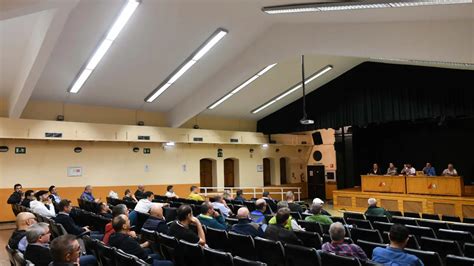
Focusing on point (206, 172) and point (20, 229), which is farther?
point (206, 172)

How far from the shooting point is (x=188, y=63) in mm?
10695

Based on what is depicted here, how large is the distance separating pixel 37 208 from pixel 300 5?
6.38 meters

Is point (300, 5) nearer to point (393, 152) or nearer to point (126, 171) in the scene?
point (126, 171)

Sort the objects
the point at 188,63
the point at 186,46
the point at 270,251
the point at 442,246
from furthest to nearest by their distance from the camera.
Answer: the point at 188,63
the point at 186,46
the point at 442,246
the point at 270,251

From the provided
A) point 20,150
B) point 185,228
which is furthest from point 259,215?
point 20,150

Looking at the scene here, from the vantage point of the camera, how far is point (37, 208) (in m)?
7.00

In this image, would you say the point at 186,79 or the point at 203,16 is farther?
the point at 186,79

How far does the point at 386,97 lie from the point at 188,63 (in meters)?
6.82

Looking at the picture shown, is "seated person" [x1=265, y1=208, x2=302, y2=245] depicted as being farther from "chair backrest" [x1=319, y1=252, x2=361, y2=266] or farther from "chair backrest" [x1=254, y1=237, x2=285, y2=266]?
"chair backrest" [x1=319, y1=252, x2=361, y2=266]

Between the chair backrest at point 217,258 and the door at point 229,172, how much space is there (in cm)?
1305

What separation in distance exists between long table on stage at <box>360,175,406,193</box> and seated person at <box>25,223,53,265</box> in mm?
11152

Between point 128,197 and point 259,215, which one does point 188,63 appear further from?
point 259,215

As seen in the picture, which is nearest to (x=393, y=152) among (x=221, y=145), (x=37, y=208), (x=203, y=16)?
(x=221, y=145)

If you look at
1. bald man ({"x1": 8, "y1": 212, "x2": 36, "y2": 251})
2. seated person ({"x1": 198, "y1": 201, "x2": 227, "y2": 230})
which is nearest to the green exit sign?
bald man ({"x1": 8, "y1": 212, "x2": 36, "y2": 251})
